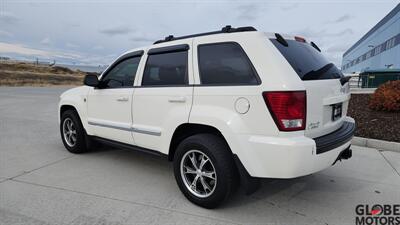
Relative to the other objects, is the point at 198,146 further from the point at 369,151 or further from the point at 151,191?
the point at 369,151

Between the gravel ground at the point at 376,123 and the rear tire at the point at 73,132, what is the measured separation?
18.0ft

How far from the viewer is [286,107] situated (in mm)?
2789

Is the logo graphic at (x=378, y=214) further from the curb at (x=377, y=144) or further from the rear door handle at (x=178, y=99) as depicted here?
the curb at (x=377, y=144)

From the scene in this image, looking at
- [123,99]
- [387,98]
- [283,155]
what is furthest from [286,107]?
[387,98]

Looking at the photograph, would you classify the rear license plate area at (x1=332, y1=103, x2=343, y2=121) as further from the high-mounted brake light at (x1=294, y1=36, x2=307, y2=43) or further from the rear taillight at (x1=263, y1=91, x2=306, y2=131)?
the high-mounted brake light at (x1=294, y1=36, x2=307, y2=43)

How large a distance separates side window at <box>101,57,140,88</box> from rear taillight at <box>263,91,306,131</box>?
2.17 m

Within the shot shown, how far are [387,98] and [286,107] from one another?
6.67 metres

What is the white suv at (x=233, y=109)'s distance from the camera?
2.83 m

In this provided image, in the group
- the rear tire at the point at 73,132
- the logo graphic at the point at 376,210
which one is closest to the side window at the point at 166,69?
the rear tire at the point at 73,132

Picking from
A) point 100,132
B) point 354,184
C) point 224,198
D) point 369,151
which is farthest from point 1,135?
point 369,151

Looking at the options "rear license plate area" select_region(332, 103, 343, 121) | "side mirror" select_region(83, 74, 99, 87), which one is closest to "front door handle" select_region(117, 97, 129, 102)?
"side mirror" select_region(83, 74, 99, 87)

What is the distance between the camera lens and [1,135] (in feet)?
21.9

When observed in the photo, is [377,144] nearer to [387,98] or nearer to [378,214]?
[387,98]

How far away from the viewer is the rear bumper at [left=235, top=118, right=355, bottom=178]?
2.76 m
